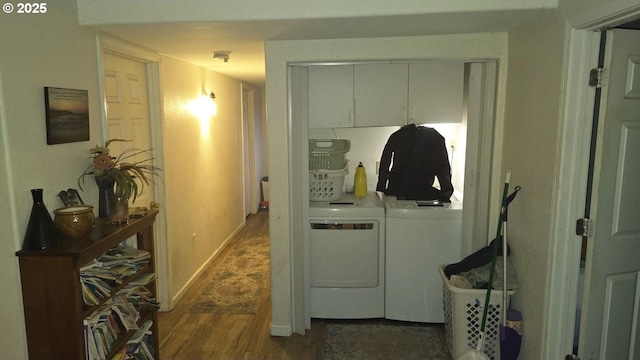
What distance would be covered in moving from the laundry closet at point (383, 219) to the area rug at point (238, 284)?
0.66m

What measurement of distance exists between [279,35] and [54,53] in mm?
1208

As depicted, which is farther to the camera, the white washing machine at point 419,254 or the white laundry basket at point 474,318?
the white washing machine at point 419,254

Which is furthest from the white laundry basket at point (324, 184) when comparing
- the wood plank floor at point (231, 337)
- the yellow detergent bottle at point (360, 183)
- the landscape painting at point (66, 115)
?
the landscape painting at point (66, 115)

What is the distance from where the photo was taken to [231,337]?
3.11m

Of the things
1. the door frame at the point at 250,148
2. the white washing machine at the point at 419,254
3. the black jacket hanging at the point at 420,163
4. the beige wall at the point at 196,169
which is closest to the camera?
the white washing machine at the point at 419,254

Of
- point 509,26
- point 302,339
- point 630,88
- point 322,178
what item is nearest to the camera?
point 630,88

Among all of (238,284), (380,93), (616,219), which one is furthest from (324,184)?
(616,219)

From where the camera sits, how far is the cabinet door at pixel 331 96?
318cm

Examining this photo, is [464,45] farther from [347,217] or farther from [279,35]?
[347,217]

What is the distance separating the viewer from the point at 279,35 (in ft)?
8.77

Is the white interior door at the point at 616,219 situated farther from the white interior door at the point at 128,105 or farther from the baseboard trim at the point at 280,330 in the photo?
the white interior door at the point at 128,105

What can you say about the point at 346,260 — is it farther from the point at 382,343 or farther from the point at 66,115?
the point at 66,115

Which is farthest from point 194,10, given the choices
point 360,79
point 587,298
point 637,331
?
point 637,331
